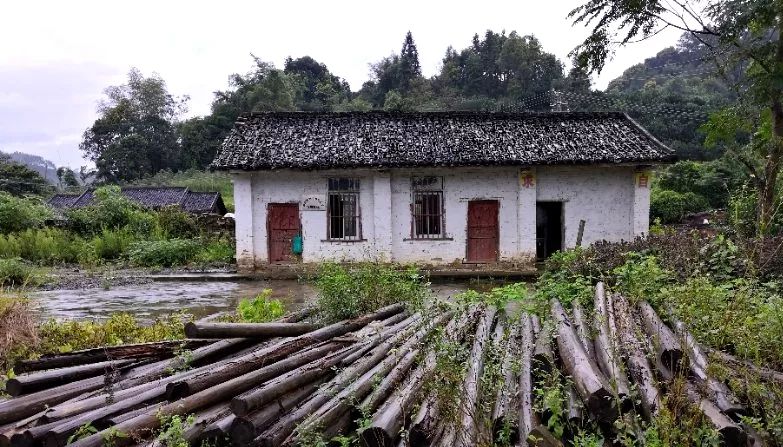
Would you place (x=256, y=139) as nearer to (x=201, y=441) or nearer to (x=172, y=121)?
(x=201, y=441)

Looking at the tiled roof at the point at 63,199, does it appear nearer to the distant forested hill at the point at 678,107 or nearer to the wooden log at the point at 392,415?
the wooden log at the point at 392,415

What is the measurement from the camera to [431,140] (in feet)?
48.7

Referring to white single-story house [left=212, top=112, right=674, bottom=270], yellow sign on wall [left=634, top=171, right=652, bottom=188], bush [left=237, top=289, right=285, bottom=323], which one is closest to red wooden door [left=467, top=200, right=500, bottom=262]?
white single-story house [left=212, top=112, right=674, bottom=270]

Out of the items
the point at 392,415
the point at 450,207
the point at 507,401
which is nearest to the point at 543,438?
the point at 507,401

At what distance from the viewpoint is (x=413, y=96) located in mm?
41469

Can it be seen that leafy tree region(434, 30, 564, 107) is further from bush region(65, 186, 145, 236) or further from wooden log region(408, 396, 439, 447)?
wooden log region(408, 396, 439, 447)

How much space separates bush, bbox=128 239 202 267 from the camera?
15391mm

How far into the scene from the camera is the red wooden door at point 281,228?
1443cm

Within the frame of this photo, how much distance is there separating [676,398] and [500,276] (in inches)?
432

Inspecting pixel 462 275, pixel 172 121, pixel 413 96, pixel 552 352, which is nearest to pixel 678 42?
pixel 413 96

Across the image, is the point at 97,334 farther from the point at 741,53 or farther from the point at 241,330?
the point at 741,53

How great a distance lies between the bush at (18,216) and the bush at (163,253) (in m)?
4.20

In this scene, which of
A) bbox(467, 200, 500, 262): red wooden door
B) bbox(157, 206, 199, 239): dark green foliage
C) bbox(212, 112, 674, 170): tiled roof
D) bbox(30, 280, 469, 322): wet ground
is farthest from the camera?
bbox(157, 206, 199, 239): dark green foliage

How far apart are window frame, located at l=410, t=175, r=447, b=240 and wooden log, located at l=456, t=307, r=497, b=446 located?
9760 millimetres
